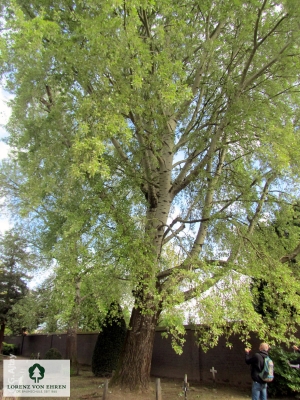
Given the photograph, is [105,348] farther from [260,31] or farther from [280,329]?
[260,31]

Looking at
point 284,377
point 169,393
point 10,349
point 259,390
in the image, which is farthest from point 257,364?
point 10,349

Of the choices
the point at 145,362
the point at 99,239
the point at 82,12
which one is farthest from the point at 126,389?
the point at 82,12

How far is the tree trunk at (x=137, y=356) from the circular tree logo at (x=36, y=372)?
→ 1943mm

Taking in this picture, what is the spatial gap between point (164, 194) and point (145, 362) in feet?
15.1

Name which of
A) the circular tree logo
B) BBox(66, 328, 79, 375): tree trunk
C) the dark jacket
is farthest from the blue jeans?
BBox(66, 328, 79, 375): tree trunk

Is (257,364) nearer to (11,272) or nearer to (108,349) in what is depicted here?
(108,349)

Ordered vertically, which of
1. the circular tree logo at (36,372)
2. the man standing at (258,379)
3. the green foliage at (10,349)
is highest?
the man standing at (258,379)

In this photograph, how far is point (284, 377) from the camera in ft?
Result: 26.2

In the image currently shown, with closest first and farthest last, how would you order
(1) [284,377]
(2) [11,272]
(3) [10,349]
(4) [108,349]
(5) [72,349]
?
(1) [284,377] → (4) [108,349] → (5) [72,349] → (2) [11,272] → (3) [10,349]

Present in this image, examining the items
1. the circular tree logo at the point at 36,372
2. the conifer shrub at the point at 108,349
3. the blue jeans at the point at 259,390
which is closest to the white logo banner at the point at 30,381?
the circular tree logo at the point at 36,372

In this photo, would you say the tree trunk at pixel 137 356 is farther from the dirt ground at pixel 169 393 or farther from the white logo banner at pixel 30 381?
the white logo banner at pixel 30 381

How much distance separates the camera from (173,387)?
10.3 metres

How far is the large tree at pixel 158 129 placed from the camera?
655 centimetres

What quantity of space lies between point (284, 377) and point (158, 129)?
704 centimetres
